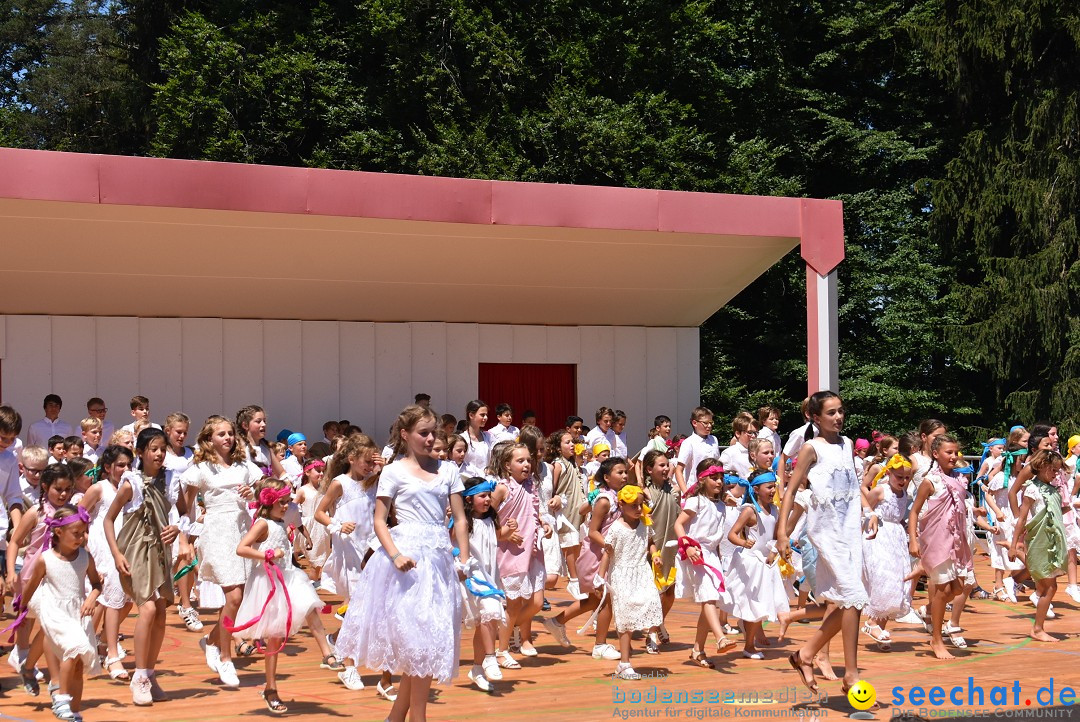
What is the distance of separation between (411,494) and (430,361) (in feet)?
39.8

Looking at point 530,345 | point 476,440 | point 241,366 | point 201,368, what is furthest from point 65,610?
point 530,345

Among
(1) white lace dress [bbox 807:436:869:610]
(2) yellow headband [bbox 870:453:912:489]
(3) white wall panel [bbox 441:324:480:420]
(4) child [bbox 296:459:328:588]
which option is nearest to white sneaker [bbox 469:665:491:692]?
(1) white lace dress [bbox 807:436:869:610]

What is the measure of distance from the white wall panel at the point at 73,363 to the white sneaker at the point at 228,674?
29.8ft

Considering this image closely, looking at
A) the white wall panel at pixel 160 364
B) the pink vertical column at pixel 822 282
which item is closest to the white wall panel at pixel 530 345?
the pink vertical column at pixel 822 282

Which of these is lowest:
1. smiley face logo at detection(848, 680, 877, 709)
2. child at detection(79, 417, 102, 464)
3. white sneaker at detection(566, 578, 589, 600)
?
smiley face logo at detection(848, 680, 877, 709)

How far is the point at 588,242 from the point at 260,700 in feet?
32.5

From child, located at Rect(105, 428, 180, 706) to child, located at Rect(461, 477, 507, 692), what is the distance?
1892mm

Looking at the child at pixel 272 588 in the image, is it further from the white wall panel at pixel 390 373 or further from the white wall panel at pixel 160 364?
the white wall panel at pixel 390 373

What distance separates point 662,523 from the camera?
10.2 m

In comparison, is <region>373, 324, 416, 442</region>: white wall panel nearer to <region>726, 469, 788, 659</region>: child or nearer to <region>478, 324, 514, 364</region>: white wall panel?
<region>478, 324, 514, 364</region>: white wall panel

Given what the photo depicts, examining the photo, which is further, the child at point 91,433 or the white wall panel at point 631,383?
the white wall panel at point 631,383

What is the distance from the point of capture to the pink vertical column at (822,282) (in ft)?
55.1

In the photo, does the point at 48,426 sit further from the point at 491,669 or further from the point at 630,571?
the point at 630,571

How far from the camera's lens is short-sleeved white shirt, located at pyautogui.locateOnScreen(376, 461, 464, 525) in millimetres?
6520
